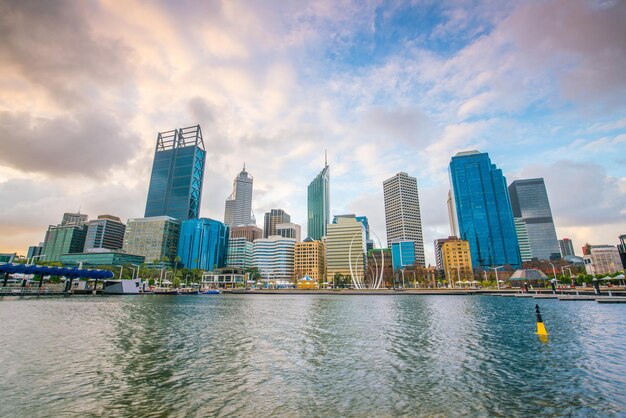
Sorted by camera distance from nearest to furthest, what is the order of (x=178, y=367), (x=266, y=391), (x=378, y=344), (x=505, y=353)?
(x=266, y=391), (x=178, y=367), (x=505, y=353), (x=378, y=344)

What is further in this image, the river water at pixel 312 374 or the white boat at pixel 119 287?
the white boat at pixel 119 287

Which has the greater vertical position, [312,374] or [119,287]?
[119,287]

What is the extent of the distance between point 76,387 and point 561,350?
102 feet

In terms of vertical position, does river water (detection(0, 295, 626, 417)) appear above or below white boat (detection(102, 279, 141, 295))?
below

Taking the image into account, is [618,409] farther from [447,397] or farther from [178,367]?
[178,367]

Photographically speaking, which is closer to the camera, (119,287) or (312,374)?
(312,374)

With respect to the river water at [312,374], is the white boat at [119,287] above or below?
above

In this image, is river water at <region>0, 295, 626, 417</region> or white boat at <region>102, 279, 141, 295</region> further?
white boat at <region>102, 279, 141, 295</region>

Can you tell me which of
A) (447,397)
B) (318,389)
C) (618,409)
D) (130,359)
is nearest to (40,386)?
(130,359)

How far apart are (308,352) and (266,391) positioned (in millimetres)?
9039

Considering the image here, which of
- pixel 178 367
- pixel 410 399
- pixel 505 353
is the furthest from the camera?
pixel 505 353

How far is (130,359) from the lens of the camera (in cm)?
2084

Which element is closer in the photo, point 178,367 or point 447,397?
point 447,397

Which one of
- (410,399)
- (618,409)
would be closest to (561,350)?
(618,409)
